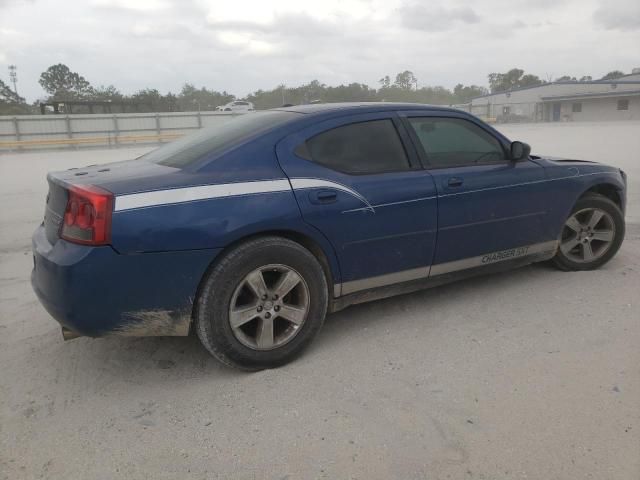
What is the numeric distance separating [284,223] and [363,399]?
A: 106cm

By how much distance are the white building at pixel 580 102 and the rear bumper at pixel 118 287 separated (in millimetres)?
45658

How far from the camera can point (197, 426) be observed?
2549 millimetres

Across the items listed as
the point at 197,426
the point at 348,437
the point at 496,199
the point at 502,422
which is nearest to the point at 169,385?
the point at 197,426

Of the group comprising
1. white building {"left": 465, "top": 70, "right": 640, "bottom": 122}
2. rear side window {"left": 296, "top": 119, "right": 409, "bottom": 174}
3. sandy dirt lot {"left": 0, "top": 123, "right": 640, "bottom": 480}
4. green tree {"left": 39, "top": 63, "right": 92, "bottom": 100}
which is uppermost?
green tree {"left": 39, "top": 63, "right": 92, "bottom": 100}

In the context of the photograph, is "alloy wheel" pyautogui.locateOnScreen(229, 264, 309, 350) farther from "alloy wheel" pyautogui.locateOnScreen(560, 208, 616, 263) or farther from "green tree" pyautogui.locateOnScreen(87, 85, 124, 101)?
"green tree" pyautogui.locateOnScreen(87, 85, 124, 101)

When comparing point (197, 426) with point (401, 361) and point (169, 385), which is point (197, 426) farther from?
point (401, 361)

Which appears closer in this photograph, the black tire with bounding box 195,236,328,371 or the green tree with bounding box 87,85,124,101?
the black tire with bounding box 195,236,328,371

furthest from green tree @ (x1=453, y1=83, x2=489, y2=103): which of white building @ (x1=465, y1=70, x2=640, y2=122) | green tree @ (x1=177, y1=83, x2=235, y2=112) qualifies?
green tree @ (x1=177, y1=83, x2=235, y2=112)

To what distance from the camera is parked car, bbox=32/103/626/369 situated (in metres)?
2.64

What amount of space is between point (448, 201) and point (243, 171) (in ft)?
4.80

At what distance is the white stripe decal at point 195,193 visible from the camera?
2.62 m

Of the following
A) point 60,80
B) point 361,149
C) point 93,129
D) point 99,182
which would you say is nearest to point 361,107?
point 361,149

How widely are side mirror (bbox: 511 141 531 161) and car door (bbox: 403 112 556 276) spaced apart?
0.17ft

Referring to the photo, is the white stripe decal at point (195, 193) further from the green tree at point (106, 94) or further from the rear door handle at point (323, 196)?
the green tree at point (106, 94)
